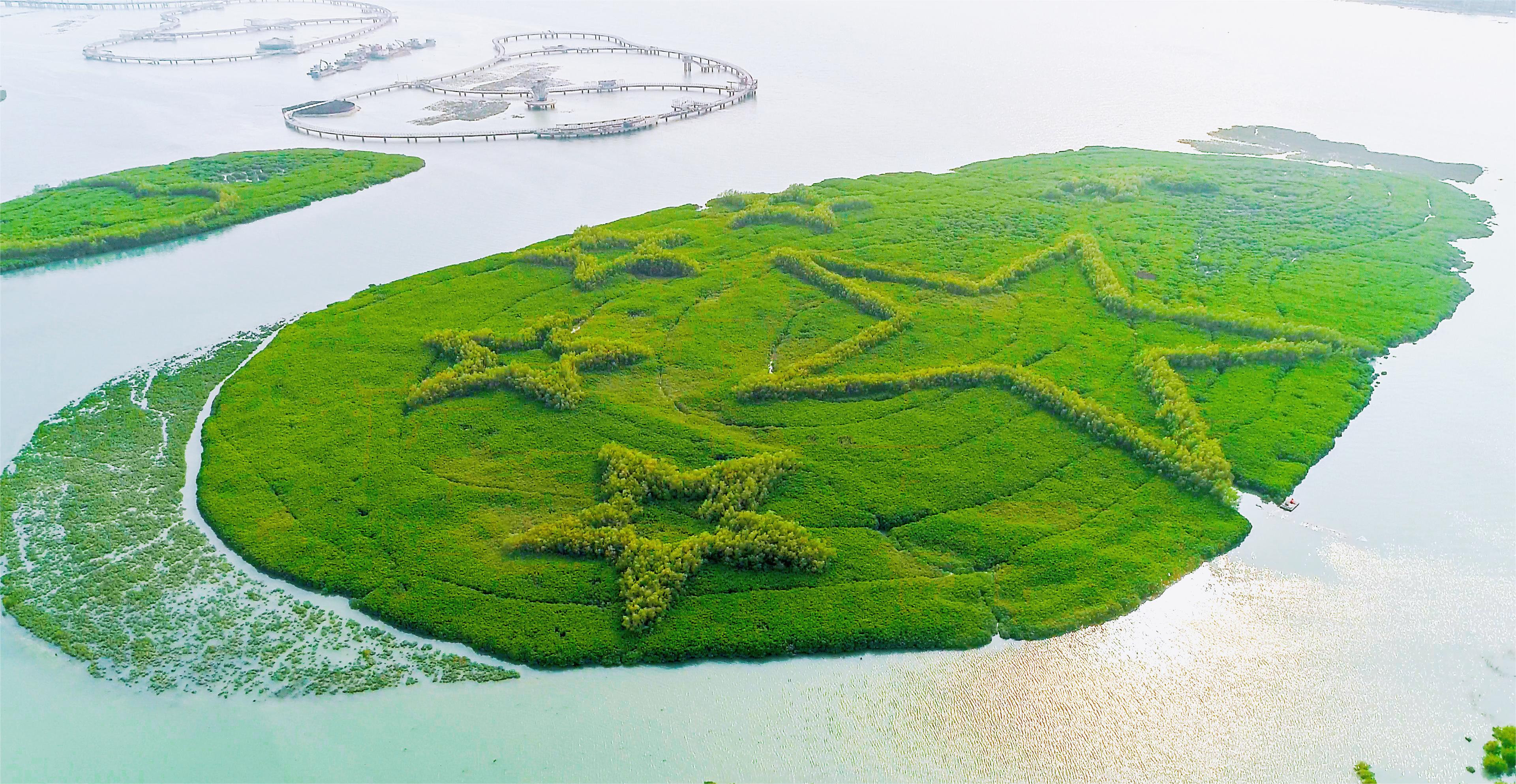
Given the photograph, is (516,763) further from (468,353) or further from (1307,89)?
(1307,89)

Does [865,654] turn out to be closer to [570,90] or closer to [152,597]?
[152,597]

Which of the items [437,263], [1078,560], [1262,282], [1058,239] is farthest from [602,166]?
[1078,560]

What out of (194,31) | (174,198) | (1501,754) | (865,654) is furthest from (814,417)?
(194,31)

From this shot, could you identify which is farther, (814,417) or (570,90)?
(570,90)

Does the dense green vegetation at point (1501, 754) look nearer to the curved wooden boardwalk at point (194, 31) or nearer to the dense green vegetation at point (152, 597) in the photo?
the dense green vegetation at point (152, 597)

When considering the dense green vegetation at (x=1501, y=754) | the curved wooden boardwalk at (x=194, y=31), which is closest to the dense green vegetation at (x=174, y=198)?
the curved wooden boardwalk at (x=194, y=31)

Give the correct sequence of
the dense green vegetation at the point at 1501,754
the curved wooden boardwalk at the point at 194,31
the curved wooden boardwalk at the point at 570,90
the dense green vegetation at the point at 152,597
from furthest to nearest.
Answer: the curved wooden boardwalk at the point at 194,31, the curved wooden boardwalk at the point at 570,90, the dense green vegetation at the point at 152,597, the dense green vegetation at the point at 1501,754
